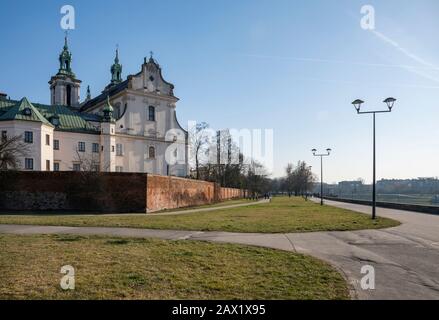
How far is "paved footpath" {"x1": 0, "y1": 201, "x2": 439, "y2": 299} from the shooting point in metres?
6.02

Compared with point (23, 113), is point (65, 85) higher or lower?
higher

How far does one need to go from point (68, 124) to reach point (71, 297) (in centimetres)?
4703

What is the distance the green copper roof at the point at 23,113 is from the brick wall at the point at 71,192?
54.1 feet

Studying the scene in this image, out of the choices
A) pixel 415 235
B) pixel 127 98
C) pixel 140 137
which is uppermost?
pixel 127 98

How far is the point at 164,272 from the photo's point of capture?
682cm

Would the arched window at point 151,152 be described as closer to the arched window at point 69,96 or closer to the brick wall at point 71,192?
the arched window at point 69,96

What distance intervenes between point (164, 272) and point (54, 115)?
151ft

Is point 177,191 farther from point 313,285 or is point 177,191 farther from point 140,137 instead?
point 313,285

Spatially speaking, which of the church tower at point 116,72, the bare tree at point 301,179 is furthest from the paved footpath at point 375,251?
the bare tree at point 301,179

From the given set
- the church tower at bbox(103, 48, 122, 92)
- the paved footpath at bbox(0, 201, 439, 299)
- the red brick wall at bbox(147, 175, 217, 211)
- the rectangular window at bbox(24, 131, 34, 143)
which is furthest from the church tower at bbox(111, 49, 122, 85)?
the paved footpath at bbox(0, 201, 439, 299)

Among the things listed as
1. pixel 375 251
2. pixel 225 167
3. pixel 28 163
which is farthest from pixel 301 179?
pixel 375 251

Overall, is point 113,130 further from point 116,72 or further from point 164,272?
point 164,272
